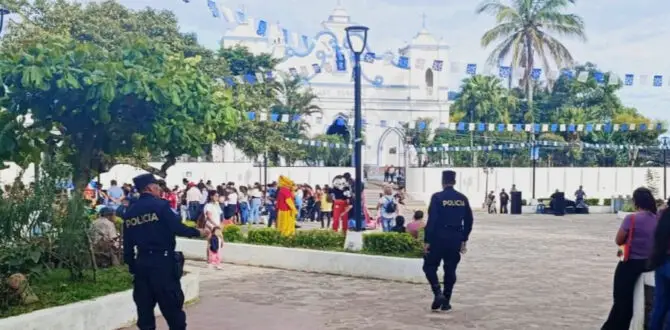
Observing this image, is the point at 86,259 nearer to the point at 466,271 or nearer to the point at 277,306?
the point at 277,306

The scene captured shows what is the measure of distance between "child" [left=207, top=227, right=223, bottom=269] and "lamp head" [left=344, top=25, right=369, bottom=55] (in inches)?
146

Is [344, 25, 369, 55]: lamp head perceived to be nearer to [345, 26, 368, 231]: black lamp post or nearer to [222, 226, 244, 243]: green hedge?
[345, 26, 368, 231]: black lamp post

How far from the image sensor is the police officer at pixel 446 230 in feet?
30.3

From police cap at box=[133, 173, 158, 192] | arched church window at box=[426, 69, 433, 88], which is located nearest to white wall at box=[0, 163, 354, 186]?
arched church window at box=[426, 69, 433, 88]

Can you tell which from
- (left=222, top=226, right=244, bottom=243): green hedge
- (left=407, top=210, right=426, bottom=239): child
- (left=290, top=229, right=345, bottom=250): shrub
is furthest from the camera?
(left=222, top=226, right=244, bottom=243): green hedge

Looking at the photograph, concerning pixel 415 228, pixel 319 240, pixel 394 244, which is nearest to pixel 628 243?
pixel 394 244

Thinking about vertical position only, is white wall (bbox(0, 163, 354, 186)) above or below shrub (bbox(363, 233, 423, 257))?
above

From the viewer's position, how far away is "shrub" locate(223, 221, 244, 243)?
15156mm

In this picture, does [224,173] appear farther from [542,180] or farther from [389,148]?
[389,148]

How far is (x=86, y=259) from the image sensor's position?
9.23 metres

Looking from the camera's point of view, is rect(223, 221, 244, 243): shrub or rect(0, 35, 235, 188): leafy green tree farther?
rect(223, 221, 244, 243): shrub

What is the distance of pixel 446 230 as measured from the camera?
9.25 metres

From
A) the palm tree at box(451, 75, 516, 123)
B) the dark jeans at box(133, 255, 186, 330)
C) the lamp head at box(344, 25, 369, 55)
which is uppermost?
the palm tree at box(451, 75, 516, 123)

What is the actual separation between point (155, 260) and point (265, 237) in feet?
25.9
